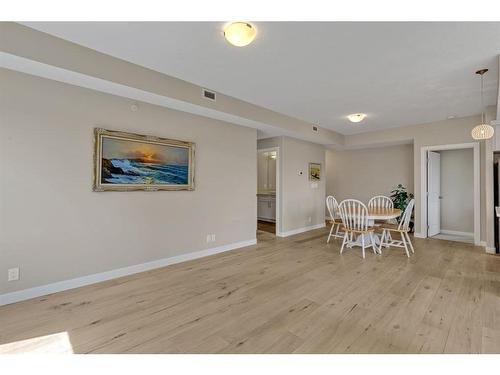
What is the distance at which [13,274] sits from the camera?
2506mm

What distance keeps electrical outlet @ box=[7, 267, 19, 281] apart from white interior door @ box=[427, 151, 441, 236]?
23.1 feet

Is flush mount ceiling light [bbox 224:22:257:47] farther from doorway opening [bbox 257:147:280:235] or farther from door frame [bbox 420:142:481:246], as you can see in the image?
doorway opening [bbox 257:147:280:235]

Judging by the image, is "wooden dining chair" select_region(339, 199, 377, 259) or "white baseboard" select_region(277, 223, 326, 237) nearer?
"wooden dining chair" select_region(339, 199, 377, 259)

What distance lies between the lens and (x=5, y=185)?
2443mm

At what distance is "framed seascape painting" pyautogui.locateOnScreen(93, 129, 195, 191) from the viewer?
3.04 meters

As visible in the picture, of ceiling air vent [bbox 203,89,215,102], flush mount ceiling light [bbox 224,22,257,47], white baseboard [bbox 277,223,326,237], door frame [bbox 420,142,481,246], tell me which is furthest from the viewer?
white baseboard [bbox 277,223,326,237]

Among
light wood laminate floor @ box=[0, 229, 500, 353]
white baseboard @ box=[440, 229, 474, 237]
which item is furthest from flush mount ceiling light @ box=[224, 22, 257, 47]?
white baseboard @ box=[440, 229, 474, 237]

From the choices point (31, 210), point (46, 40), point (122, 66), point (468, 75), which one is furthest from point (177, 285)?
point (468, 75)

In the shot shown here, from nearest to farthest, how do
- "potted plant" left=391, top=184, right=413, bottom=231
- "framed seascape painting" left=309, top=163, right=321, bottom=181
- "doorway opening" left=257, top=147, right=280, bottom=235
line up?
1. "potted plant" left=391, top=184, right=413, bottom=231
2. "framed seascape painting" left=309, top=163, right=321, bottom=181
3. "doorway opening" left=257, top=147, right=280, bottom=235

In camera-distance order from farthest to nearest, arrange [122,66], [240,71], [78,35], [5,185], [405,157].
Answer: [405,157]
[240,71]
[122,66]
[5,185]
[78,35]

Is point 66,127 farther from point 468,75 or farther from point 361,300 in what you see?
point 468,75

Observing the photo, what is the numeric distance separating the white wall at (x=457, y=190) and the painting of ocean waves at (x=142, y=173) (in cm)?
630
